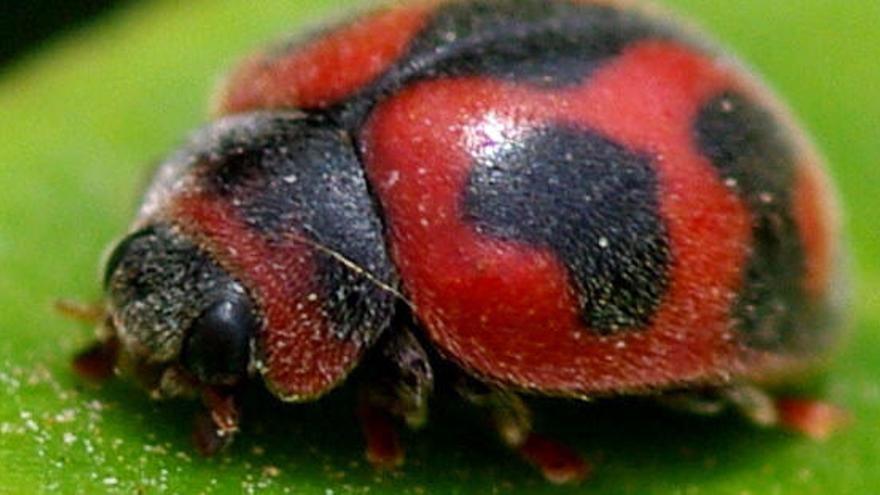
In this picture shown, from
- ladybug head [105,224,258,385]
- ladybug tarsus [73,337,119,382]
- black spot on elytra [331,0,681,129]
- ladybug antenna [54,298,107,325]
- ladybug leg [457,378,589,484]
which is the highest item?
black spot on elytra [331,0,681,129]

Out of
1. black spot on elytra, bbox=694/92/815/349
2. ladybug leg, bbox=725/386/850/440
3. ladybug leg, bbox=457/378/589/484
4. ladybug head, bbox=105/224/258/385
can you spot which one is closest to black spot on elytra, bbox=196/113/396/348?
ladybug head, bbox=105/224/258/385

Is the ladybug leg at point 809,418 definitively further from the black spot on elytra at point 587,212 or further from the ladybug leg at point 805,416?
the black spot on elytra at point 587,212

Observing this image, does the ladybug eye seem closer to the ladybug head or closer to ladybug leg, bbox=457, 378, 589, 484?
the ladybug head

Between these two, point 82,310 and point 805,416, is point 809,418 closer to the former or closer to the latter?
point 805,416

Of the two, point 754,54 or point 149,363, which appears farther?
point 754,54

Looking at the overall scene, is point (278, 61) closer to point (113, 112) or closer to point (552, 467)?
point (552, 467)

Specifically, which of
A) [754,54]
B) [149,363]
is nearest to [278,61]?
[149,363]

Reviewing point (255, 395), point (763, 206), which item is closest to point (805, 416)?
point (763, 206)
